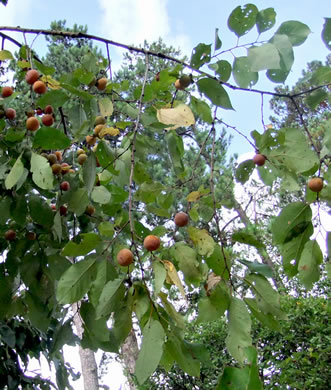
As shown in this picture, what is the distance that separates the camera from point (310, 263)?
95 centimetres

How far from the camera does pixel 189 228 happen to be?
0.91 meters

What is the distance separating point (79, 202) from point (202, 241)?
1.22ft

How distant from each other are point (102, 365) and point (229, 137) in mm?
5152

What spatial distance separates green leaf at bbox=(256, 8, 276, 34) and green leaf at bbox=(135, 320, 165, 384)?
58 cm

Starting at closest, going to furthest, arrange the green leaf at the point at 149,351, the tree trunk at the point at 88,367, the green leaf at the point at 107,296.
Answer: the green leaf at the point at 149,351
the green leaf at the point at 107,296
the tree trunk at the point at 88,367

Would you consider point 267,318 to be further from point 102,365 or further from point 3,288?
point 102,365

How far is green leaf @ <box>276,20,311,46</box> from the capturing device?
0.91 meters

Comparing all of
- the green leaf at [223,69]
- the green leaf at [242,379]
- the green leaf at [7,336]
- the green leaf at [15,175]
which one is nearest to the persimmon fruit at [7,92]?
the green leaf at [15,175]

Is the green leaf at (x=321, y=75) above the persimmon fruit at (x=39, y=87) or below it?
below

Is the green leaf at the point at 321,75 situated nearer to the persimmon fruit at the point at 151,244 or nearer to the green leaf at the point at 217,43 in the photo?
the green leaf at the point at 217,43

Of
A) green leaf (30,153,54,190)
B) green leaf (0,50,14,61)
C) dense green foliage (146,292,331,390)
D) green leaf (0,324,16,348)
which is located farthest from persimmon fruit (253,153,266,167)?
dense green foliage (146,292,331,390)

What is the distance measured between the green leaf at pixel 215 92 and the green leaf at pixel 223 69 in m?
0.03

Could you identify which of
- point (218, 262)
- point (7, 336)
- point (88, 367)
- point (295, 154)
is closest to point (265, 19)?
point (295, 154)

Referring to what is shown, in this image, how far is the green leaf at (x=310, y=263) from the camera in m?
0.94
